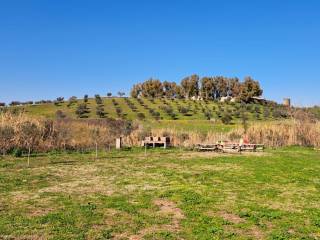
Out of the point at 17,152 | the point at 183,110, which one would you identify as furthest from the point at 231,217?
the point at 183,110

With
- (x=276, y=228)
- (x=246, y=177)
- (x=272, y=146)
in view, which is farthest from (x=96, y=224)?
(x=272, y=146)

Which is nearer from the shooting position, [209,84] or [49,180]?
[49,180]

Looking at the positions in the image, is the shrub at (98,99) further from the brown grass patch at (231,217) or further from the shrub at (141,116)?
the brown grass patch at (231,217)

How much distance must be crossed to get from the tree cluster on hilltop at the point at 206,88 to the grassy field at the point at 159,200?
54.3m

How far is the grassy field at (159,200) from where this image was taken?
26.6 feet

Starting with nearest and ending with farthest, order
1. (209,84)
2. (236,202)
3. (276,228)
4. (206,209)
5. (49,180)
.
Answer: (276,228)
(206,209)
(236,202)
(49,180)
(209,84)

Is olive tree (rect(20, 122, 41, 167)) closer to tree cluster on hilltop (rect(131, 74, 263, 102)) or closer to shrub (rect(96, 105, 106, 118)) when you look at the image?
shrub (rect(96, 105, 106, 118))

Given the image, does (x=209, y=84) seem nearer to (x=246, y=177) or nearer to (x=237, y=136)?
(x=237, y=136)

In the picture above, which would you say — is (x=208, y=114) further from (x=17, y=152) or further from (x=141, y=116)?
(x=17, y=152)

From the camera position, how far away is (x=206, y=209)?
32.4 ft

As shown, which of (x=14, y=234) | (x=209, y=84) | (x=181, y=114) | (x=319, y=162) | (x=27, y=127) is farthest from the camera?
(x=209, y=84)

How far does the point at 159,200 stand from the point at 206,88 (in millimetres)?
71285

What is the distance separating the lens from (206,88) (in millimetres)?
81188

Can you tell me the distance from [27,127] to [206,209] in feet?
55.8
